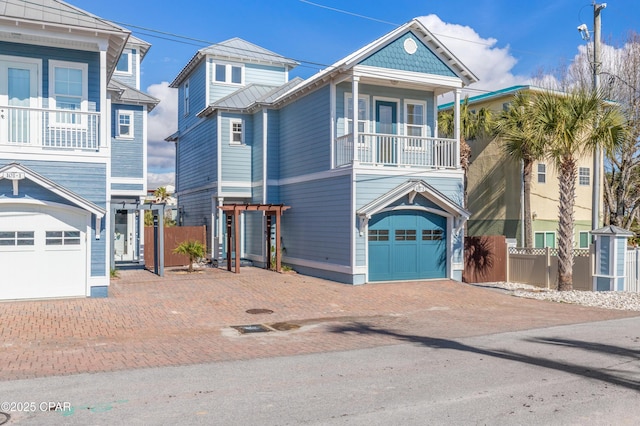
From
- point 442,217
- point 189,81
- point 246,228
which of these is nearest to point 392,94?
point 442,217

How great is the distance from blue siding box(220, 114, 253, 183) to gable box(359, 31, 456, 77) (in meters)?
8.08

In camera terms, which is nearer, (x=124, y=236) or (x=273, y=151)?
(x=273, y=151)

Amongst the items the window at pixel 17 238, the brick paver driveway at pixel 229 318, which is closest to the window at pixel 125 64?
the brick paver driveway at pixel 229 318

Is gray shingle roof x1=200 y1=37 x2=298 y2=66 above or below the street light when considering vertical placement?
above

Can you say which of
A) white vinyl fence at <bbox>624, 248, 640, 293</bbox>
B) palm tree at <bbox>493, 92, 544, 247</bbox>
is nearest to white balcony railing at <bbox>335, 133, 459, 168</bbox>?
palm tree at <bbox>493, 92, 544, 247</bbox>

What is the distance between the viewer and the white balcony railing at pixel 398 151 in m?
18.1

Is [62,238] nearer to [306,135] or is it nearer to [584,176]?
[306,135]

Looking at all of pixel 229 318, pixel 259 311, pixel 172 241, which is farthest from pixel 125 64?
pixel 229 318

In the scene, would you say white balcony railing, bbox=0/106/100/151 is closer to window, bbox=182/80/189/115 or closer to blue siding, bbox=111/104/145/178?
blue siding, bbox=111/104/145/178

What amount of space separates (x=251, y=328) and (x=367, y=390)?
4963 millimetres

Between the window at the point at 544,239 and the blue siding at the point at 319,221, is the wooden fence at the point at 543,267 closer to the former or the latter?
the window at the point at 544,239

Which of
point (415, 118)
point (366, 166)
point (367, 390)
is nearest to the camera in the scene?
point (367, 390)

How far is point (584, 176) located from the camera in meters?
27.0

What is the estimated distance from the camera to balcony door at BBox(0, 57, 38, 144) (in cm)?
1436
